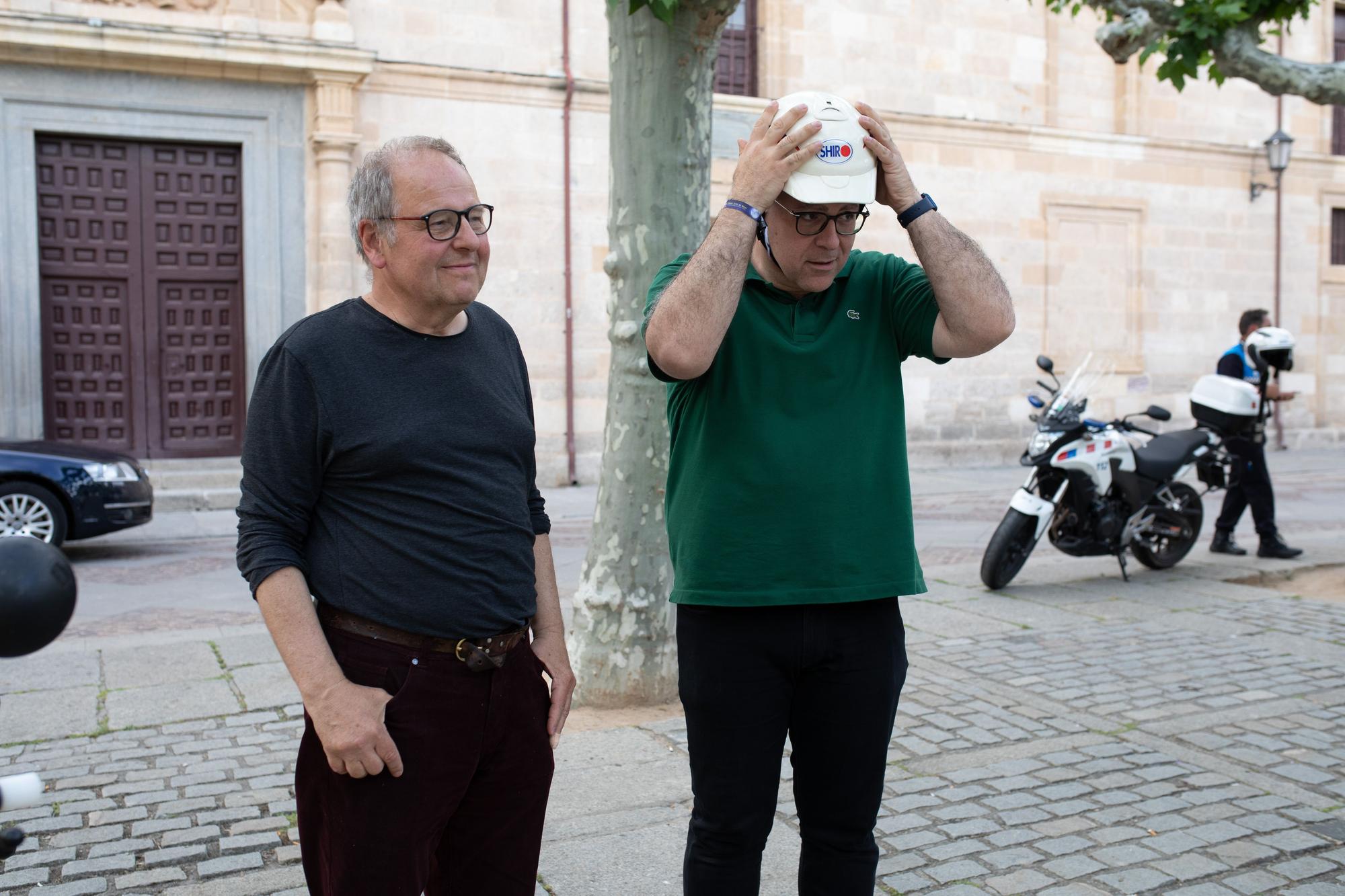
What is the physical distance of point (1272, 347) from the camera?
29.0 ft

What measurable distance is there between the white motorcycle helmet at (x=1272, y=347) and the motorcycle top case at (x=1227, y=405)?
0.26 meters

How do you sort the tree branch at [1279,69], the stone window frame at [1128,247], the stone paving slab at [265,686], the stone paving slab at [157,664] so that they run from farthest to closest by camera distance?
the stone window frame at [1128,247] → the tree branch at [1279,69] → the stone paving slab at [157,664] → the stone paving slab at [265,686]

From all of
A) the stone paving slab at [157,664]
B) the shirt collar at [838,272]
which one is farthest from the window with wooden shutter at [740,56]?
the shirt collar at [838,272]

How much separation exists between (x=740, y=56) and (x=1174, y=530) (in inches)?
427

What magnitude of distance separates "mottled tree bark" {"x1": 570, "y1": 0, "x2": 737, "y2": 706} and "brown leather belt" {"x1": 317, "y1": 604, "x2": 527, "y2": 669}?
2.76m

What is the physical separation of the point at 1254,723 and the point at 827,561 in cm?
340

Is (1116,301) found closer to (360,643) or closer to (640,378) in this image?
(640,378)

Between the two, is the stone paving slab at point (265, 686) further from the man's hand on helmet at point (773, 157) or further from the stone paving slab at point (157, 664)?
the man's hand on helmet at point (773, 157)

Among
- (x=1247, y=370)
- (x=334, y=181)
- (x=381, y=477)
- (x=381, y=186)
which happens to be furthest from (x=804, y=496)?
(x=334, y=181)

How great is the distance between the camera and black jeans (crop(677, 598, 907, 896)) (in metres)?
2.44

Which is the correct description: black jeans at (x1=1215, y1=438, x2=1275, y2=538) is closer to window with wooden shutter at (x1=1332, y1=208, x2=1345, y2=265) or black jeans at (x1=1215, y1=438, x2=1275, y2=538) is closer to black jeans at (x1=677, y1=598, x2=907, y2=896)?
black jeans at (x1=677, y1=598, x2=907, y2=896)

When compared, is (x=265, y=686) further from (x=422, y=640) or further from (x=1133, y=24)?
(x=1133, y=24)

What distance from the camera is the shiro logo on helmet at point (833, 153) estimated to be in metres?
2.22

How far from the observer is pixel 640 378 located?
5086 millimetres
